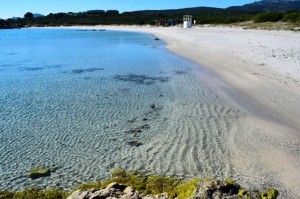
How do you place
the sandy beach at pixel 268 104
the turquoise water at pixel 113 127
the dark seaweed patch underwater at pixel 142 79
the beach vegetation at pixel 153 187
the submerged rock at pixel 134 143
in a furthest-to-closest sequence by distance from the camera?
the dark seaweed patch underwater at pixel 142 79 → the submerged rock at pixel 134 143 → the turquoise water at pixel 113 127 → the sandy beach at pixel 268 104 → the beach vegetation at pixel 153 187

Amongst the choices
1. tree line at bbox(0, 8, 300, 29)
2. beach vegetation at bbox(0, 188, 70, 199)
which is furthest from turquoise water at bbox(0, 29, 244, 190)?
tree line at bbox(0, 8, 300, 29)

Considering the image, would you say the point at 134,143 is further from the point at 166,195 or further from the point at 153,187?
the point at 166,195

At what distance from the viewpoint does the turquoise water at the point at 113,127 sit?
7621 millimetres

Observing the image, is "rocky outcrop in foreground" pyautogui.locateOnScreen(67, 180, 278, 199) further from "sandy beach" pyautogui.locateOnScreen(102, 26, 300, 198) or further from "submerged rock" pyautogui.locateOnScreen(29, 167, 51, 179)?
"submerged rock" pyautogui.locateOnScreen(29, 167, 51, 179)

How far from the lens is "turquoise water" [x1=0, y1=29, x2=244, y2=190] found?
7621 mm

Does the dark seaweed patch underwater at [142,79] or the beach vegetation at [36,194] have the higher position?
the dark seaweed patch underwater at [142,79]

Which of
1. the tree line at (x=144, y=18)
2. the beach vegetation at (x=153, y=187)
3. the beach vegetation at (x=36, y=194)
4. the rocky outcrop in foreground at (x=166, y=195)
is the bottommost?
the beach vegetation at (x=36, y=194)

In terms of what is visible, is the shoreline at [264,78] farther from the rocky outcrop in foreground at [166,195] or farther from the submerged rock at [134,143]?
the rocky outcrop in foreground at [166,195]

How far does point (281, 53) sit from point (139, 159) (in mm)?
15844

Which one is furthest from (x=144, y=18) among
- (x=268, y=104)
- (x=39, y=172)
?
(x=39, y=172)

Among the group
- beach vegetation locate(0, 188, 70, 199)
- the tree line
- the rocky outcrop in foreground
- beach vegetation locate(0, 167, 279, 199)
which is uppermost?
the tree line

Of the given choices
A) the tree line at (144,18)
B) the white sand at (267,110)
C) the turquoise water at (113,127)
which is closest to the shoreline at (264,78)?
the white sand at (267,110)

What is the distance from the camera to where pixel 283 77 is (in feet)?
48.6

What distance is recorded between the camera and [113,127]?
33.9ft
